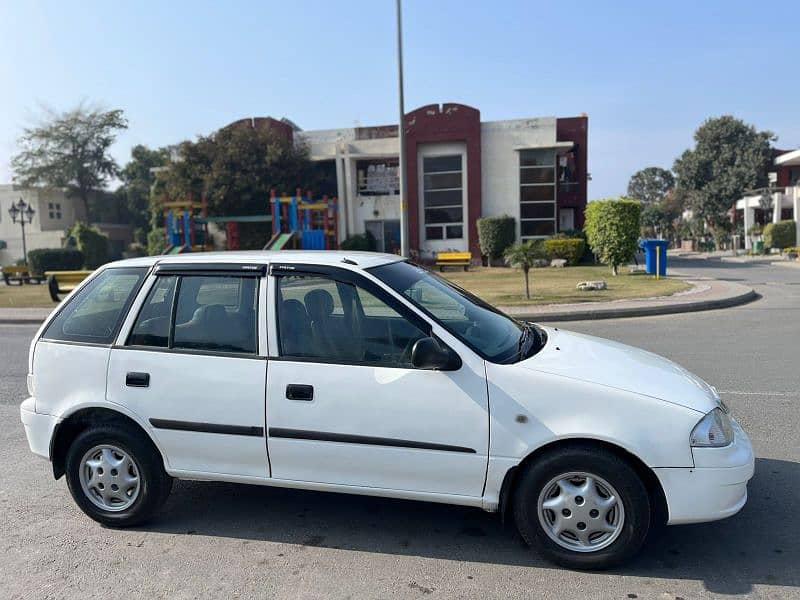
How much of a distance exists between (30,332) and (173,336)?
40.2 ft

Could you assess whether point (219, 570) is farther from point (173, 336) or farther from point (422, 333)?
point (422, 333)

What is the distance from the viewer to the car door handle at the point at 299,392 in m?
3.46

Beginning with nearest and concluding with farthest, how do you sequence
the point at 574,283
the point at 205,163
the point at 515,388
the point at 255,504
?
the point at 515,388 < the point at 255,504 < the point at 574,283 < the point at 205,163

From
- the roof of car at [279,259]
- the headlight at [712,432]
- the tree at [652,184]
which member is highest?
the tree at [652,184]

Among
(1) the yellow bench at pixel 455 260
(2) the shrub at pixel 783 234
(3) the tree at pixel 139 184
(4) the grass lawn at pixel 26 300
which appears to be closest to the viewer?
(4) the grass lawn at pixel 26 300

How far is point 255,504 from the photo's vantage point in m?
4.23

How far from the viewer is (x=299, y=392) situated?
3480 millimetres

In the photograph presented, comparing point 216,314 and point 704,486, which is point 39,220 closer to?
point 216,314

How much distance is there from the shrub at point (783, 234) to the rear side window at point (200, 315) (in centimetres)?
5007

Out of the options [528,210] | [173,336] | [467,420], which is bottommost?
[467,420]

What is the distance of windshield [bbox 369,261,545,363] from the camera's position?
3.54 meters

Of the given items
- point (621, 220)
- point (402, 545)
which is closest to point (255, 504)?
point (402, 545)

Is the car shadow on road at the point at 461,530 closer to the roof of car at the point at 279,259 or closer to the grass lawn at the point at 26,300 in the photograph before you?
the roof of car at the point at 279,259

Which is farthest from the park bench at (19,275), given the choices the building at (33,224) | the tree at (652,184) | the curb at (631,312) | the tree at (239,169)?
the tree at (652,184)
